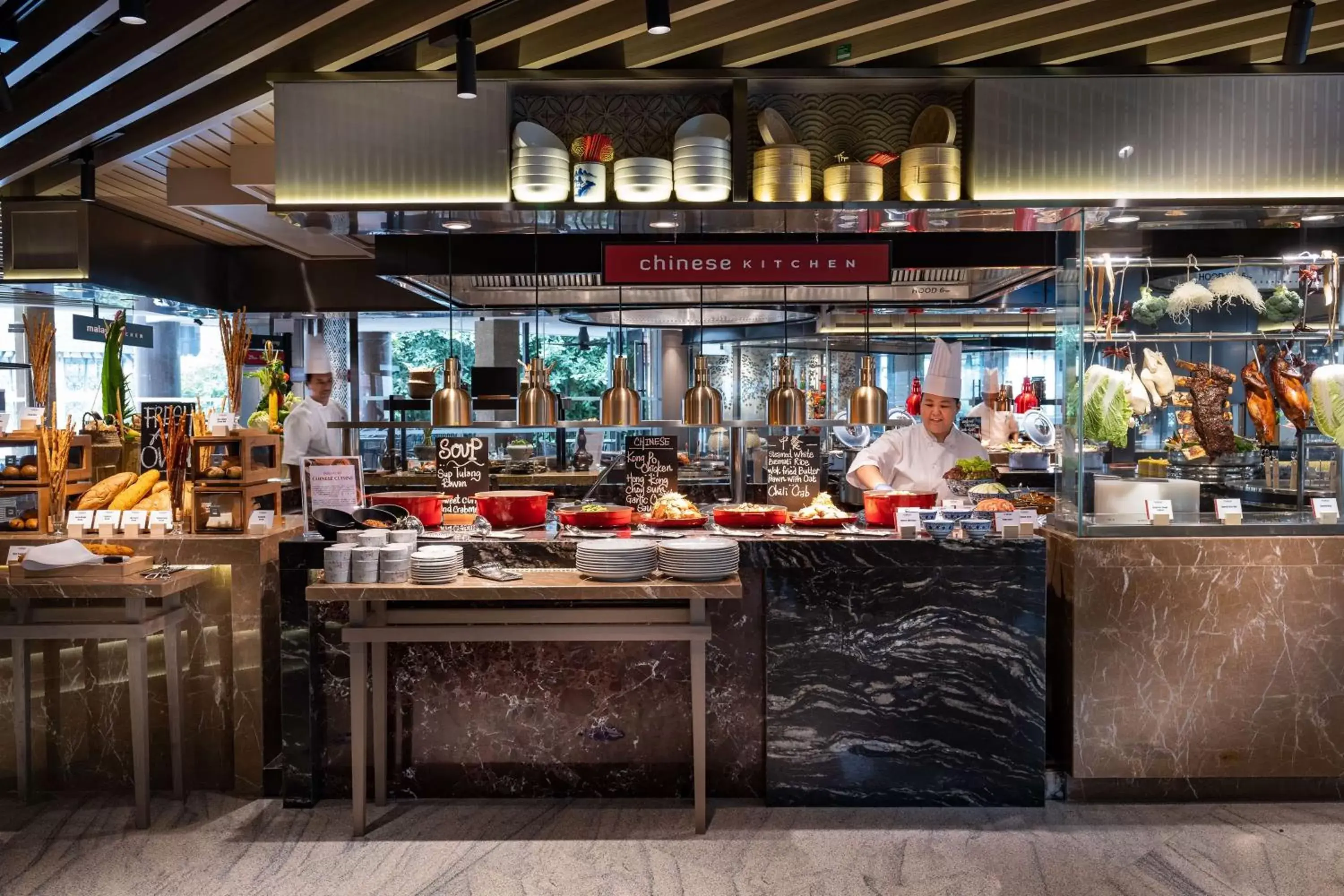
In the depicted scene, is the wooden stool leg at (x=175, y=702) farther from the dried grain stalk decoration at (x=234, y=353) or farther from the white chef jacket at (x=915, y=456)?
the white chef jacket at (x=915, y=456)

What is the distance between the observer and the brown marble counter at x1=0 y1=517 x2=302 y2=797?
3.92 metres

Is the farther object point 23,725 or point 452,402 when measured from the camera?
point 452,402

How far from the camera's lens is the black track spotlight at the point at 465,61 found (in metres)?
Result: 3.62

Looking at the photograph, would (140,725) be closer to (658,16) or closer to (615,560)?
(615,560)

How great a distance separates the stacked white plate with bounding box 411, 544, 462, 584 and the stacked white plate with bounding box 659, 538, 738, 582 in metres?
0.75

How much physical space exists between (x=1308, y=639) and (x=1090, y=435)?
1162 millimetres

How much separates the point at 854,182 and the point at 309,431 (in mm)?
4925

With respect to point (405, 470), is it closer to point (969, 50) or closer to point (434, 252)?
point (434, 252)

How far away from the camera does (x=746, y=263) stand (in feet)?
14.1

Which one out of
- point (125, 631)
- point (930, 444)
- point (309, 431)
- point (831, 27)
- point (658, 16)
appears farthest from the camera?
point (309, 431)

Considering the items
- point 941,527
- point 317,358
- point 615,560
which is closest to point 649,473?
point 615,560

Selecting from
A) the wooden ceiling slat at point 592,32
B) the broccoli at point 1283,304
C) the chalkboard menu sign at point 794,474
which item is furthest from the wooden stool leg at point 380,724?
the broccoli at point 1283,304

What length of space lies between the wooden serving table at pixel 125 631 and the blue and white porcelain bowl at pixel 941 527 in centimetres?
287

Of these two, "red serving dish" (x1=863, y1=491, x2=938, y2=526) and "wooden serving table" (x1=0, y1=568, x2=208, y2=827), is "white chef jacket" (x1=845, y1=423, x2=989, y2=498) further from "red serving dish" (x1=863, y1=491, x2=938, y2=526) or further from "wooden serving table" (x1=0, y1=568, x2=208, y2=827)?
"wooden serving table" (x1=0, y1=568, x2=208, y2=827)
